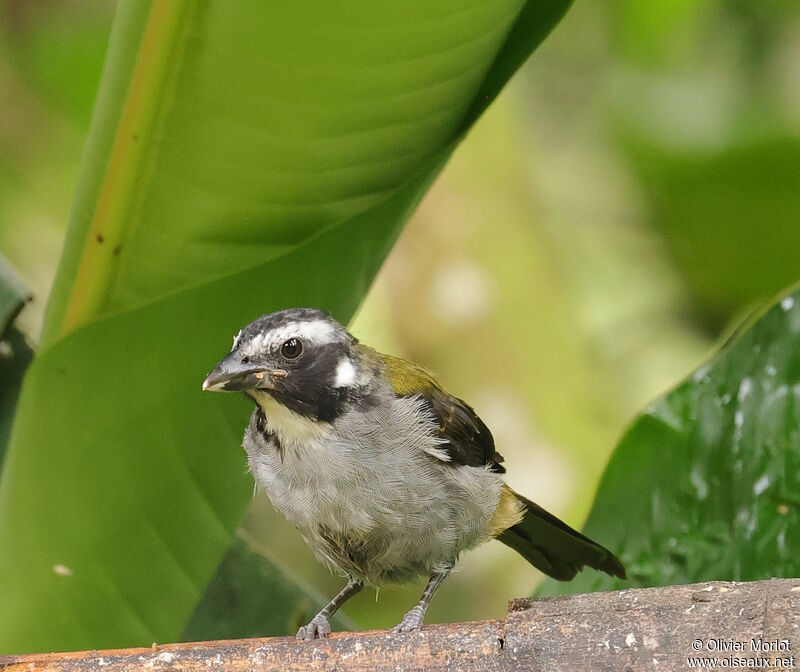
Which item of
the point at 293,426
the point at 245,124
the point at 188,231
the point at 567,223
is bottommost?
the point at 293,426

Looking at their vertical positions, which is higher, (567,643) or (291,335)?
(291,335)

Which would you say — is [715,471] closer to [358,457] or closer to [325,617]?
[358,457]

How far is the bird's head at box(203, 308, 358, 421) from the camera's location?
99.7 inches

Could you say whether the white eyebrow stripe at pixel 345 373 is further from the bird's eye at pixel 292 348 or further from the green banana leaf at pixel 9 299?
the green banana leaf at pixel 9 299

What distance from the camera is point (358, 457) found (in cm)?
271

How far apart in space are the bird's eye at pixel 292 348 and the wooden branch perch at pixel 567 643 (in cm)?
80

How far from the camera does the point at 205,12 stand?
237 centimetres

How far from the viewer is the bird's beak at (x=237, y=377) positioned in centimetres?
244

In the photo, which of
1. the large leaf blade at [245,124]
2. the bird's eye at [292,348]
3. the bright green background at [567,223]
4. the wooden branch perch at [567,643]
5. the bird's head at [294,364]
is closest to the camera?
the wooden branch perch at [567,643]

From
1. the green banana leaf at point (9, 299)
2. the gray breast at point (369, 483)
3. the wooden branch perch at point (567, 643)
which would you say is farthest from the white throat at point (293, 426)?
the green banana leaf at point (9, 299)

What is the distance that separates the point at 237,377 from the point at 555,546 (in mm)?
1219

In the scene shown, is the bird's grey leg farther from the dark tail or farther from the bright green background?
the bright green background

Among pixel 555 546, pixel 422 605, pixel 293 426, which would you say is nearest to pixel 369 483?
pixel 293 426

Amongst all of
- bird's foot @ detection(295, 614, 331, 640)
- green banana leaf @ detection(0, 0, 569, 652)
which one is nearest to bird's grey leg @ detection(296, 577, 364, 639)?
bird's foot @ detection(295, 614, 331, 640)
